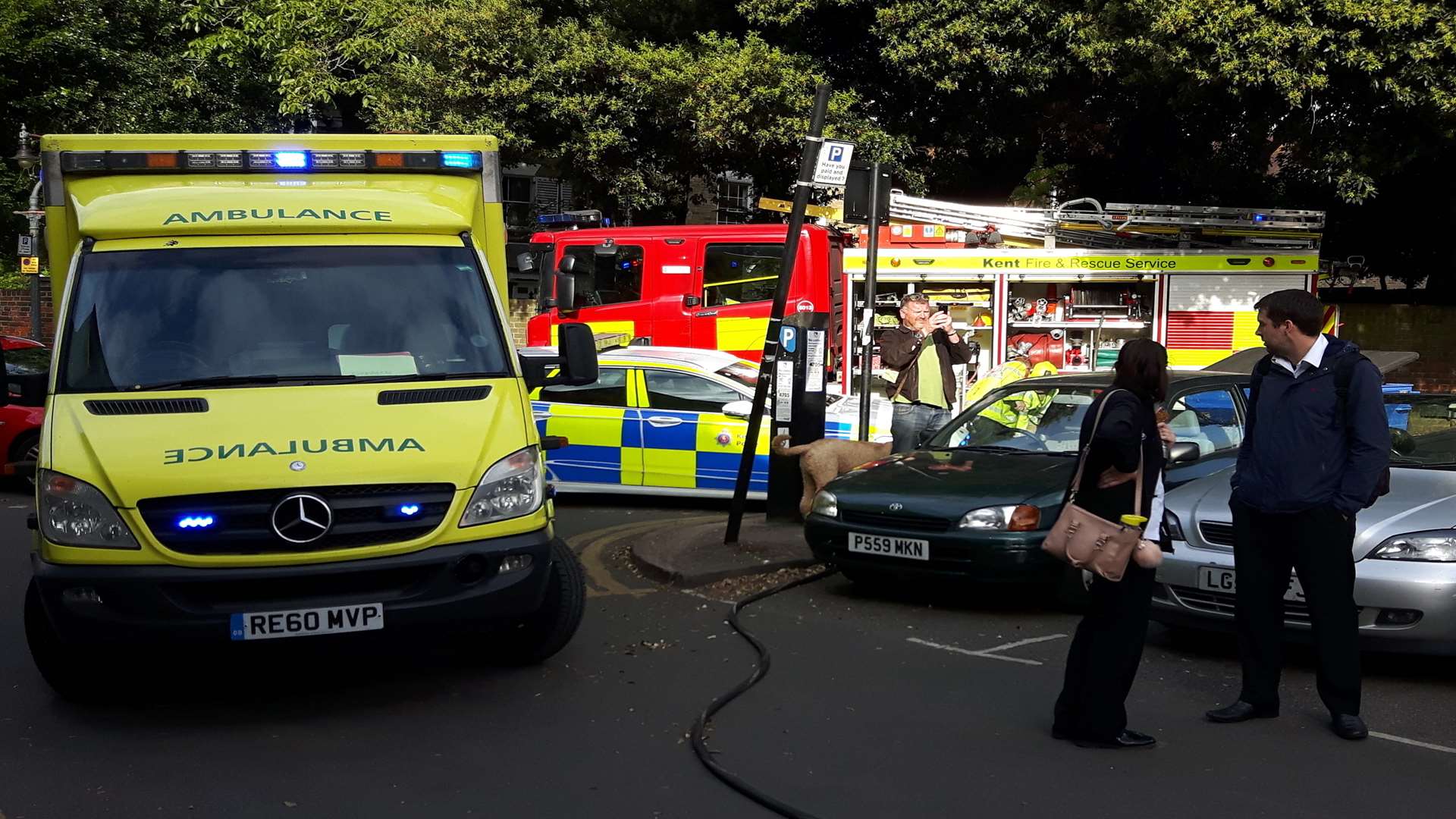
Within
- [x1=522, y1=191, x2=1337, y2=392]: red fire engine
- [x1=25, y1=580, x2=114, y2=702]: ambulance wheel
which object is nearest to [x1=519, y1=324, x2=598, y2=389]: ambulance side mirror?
[x1=25, y1=580, x2=114, y2=702]: ambulance wheel

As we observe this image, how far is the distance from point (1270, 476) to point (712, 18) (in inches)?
746

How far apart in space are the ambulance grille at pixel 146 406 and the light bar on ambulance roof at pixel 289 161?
5.38 feet

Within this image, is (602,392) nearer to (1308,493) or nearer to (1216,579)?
(1216,579)

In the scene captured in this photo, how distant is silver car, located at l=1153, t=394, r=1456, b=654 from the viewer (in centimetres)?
621

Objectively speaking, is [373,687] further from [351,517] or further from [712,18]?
[712,18]

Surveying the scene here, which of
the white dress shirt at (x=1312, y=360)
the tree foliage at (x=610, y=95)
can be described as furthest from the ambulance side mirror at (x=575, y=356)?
the tree foliage at (x=610, y=95)

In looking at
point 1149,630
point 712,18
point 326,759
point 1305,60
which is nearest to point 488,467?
point 326,759

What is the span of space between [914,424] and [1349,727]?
568 cm

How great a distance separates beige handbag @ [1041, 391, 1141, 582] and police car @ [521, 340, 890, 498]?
6689 mm

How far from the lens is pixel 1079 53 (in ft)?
64.7

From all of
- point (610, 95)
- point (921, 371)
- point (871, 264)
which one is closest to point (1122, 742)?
point (871, 264)

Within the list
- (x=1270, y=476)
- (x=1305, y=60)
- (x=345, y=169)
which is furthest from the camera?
(x=1305, y=60)

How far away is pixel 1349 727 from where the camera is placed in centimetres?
560

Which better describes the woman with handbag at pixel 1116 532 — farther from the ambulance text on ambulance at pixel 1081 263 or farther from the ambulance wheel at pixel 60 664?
the ambulance text on ambulance at pixel 1081 263
